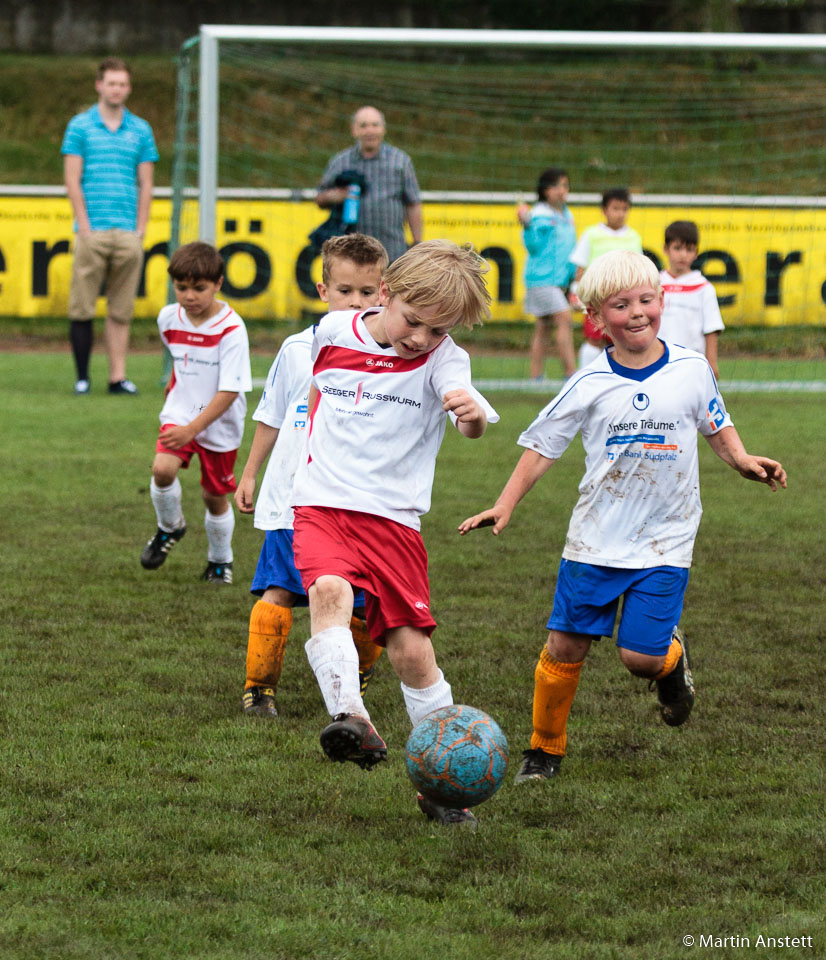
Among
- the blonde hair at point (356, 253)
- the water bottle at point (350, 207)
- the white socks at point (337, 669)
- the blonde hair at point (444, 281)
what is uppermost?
the water bottle at point (350, 207)

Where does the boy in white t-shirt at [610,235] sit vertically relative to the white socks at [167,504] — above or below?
above

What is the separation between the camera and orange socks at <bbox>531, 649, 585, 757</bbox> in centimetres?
374

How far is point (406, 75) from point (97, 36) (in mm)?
11144

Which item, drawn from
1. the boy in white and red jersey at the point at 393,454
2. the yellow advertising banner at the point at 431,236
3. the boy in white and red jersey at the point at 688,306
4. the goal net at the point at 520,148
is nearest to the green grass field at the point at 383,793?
the boy in white and red jersey at the point at 393,454

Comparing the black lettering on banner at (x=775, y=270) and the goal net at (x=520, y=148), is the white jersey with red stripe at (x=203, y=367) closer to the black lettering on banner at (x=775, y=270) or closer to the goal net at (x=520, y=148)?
the goal net at (x=520, y=148)

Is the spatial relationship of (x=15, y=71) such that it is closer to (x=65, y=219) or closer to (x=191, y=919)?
(x=65, y=219)

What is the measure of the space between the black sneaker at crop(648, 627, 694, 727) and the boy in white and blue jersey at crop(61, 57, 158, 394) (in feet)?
26.8

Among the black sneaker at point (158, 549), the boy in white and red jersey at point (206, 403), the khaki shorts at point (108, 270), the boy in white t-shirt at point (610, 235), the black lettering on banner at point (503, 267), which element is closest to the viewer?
the boy in white and red jersey at point (206, 403)

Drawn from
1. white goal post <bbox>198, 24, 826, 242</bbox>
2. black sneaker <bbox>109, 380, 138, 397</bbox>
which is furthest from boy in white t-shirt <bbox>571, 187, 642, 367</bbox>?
black sneaker <bbox>109, 380, 138, 397</bbox>

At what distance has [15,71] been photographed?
26.7 meters

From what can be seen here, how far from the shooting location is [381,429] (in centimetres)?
352

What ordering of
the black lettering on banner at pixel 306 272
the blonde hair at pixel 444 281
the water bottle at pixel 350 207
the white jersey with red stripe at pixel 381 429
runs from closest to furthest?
the blonde hair at pixel 444 281
the white jersey with red stripe at pixel 381 429
the water bottle at pixel 350 207
the black lettering on banner at pixel 306 272

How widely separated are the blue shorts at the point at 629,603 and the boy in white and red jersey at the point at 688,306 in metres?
4.56

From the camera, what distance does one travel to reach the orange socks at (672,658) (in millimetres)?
3775
